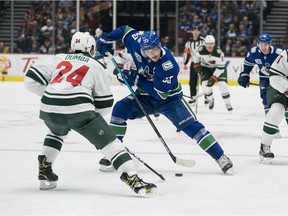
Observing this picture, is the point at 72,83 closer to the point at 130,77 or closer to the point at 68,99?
the point at 68,99

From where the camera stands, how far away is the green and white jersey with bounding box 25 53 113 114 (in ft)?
13.4

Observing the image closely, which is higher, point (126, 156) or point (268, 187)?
point (126, 156)

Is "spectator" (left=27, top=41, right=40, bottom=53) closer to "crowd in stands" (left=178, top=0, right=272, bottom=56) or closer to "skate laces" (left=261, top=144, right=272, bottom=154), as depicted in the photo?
"crowd in stands" (left=178, top=0, right=272, bottom=56)

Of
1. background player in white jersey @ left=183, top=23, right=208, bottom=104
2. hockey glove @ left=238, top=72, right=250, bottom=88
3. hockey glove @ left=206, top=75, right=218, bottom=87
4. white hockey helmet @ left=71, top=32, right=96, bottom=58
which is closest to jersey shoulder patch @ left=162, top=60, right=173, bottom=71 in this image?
white hockey helmet @ left=71, top=32, right=96, bottom=58

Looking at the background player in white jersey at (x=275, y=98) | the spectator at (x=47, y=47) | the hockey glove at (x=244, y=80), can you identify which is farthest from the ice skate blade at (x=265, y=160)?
the spectator at (x=47, y=47)

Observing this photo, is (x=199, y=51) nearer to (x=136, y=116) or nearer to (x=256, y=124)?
(x=256, y=124)

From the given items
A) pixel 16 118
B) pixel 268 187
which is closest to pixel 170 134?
pixel 16 118

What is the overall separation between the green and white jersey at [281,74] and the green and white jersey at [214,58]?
16.3 feet

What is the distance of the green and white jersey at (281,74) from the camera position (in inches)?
214

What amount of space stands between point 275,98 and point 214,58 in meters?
5.02

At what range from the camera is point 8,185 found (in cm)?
445

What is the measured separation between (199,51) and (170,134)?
3254 millimetres

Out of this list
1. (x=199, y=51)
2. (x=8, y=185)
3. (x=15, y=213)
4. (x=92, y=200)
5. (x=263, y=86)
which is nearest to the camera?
(x=15, y=213)

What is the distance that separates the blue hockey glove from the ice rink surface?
2.71ft
